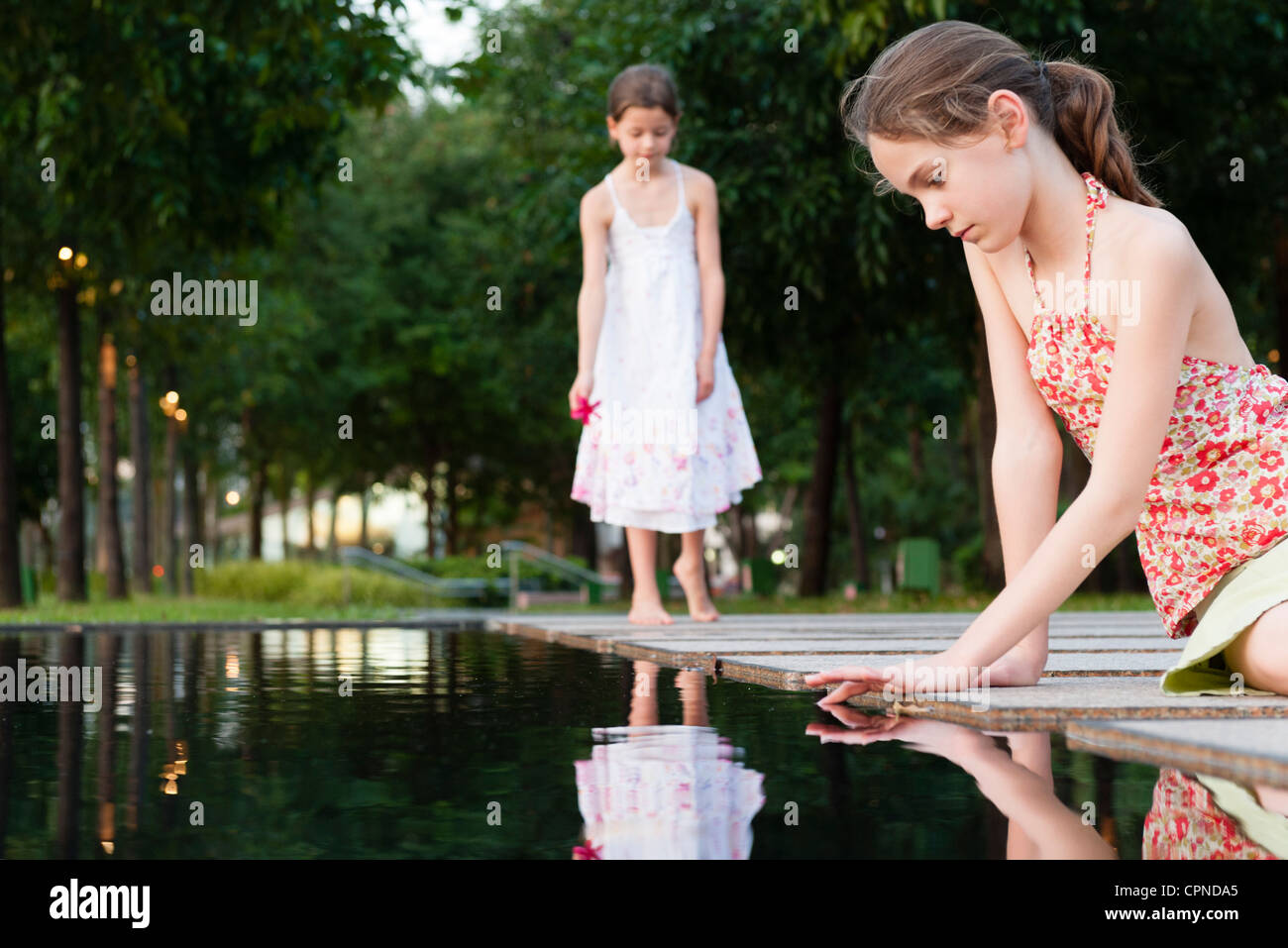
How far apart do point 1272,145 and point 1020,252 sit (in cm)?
1422

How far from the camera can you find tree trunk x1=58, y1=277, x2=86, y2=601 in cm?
1547

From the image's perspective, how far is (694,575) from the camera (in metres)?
6.73

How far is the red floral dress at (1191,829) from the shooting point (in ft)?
5.18

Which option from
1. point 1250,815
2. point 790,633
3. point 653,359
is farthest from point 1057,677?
point 653,359

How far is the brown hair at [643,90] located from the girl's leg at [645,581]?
1.91 meters

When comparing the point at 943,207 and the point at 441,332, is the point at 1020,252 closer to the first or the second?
the point at 943,207

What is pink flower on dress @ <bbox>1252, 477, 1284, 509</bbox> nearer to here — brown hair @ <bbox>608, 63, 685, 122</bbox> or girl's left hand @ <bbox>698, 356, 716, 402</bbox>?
girl's left hand @ <bbox>698, 356, 716, 402</bbox>

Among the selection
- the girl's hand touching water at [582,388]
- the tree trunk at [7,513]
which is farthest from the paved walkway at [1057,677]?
the tree trunk at [7,513]

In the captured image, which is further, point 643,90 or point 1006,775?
point 643,90

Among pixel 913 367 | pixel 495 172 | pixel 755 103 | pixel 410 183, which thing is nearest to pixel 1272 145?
pixel 755 103

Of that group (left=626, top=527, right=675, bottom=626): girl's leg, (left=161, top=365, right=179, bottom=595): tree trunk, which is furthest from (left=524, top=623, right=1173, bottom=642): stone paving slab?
(left=161, top=365, right=179, bottom=595): tree trunk

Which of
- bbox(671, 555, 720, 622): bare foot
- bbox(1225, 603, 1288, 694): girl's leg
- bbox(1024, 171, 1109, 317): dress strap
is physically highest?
bbox(1024, 171, 1109, 317): dress strap

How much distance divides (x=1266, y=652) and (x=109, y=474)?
19.1 metres

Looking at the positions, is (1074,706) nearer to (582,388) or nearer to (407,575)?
(582,388)
